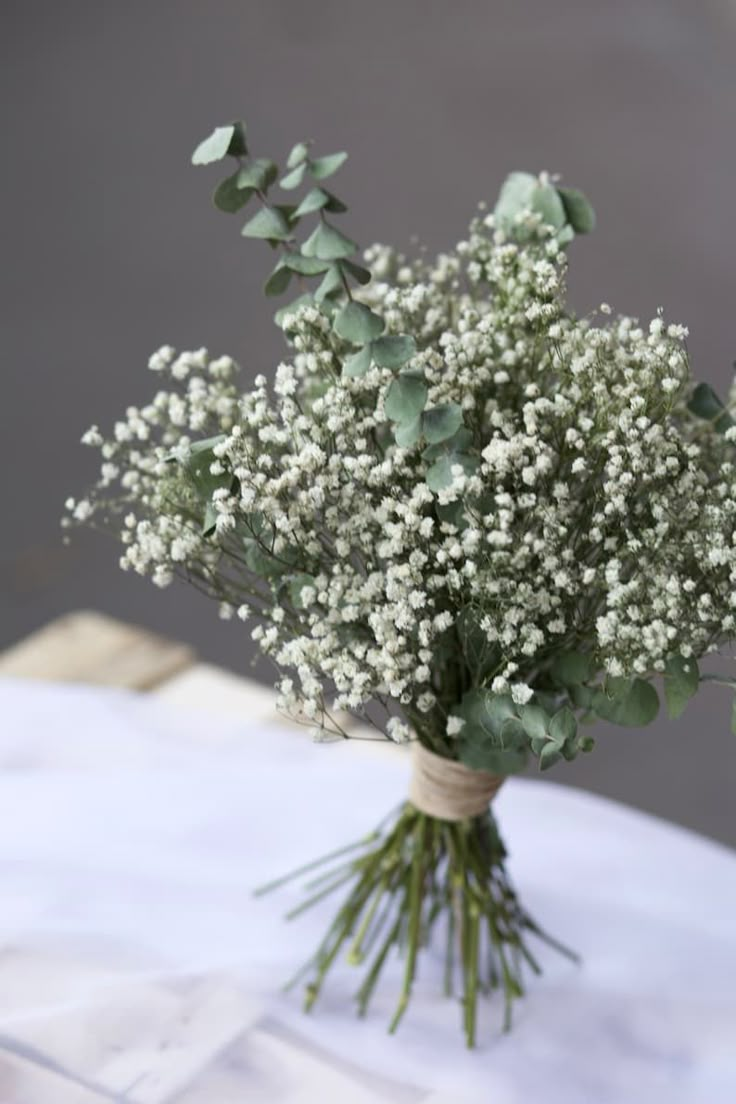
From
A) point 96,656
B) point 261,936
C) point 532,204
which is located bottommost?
point 261,936

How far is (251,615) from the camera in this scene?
3.16ft

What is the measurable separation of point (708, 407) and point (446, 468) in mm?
272

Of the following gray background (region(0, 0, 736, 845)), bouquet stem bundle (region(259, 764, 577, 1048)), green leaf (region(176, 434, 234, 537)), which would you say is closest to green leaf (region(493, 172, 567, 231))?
green leaf (region(176, 434, 234, 537))

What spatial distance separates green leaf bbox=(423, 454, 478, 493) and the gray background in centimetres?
209

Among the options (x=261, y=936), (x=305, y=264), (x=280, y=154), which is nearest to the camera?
(x=305, y=264)

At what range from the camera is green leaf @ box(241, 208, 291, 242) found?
0.98 meters

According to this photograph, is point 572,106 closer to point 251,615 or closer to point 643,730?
point 643,730

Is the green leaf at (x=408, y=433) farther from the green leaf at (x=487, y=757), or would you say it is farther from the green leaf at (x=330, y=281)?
the green leaf at (x=487, y=757)

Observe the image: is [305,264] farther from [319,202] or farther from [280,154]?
[280,154]

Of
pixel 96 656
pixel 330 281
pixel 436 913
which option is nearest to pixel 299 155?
pixel 330 281

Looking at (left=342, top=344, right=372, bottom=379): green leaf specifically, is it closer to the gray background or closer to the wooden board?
the wooden board

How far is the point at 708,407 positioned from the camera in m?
1.05

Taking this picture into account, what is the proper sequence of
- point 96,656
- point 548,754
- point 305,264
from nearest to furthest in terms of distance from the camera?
point 548,754 → point 305,264 → point 96,656

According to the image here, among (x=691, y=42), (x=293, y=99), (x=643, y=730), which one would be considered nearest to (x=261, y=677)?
(x=643, y=730)
